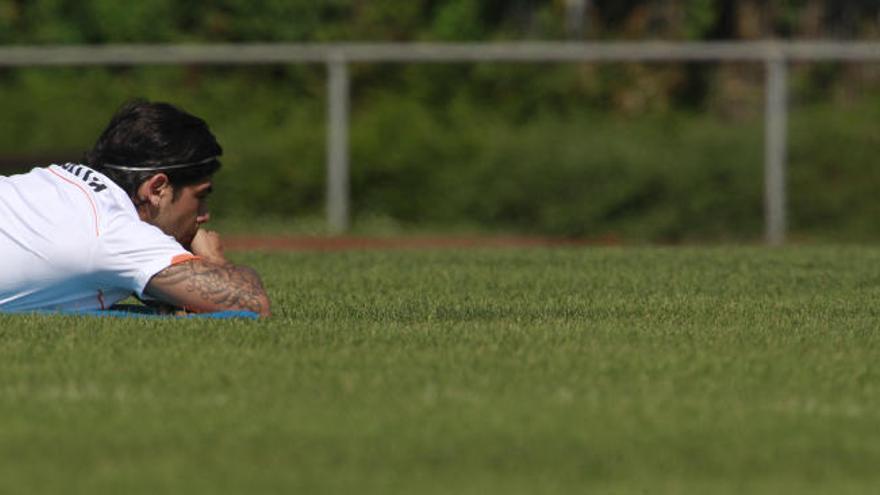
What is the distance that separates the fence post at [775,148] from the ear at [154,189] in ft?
34.7

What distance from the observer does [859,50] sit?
58.2 feet

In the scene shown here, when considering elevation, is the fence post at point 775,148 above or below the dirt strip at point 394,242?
above

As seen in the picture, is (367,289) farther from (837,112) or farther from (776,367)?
(837,112)

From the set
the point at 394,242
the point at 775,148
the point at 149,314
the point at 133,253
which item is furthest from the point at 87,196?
the point at 775,148

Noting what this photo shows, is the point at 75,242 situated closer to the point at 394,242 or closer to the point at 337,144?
the point at 394,242

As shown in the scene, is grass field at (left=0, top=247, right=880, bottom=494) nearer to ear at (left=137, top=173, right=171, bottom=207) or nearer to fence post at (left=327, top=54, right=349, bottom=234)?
ear at (left=137, top=173, right=171, bottom=207)

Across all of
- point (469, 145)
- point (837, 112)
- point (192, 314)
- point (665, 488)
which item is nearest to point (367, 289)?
point (192, 314)

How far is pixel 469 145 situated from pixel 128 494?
1447 centimetres

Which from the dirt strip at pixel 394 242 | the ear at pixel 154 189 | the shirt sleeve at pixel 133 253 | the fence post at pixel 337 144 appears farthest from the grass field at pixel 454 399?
the fence post at pixel 337 144

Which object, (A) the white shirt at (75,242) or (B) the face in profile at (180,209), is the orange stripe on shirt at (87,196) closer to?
(A) the white shirt at (75,242)

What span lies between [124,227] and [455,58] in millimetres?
11340

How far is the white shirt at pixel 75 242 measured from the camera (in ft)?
22.6

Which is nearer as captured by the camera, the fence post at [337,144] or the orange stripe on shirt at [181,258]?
the orange stripe on shirt at [181,258]

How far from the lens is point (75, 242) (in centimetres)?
692
